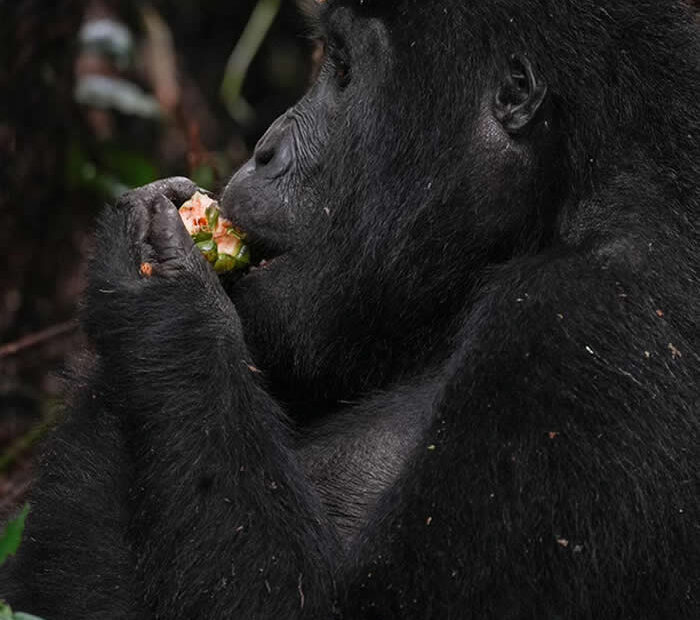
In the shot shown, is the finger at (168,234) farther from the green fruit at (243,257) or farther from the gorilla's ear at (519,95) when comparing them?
the gorilla's ear at (519,95)

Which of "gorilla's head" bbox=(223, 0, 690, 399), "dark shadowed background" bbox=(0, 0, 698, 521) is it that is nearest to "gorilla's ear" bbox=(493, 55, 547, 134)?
"gorilla's head" bbox=(223, 0, 690, 399)

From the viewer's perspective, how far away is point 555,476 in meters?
3.13

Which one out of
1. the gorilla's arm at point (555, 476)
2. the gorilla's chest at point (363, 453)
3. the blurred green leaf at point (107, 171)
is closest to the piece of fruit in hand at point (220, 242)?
the gorilla's chest at point (363, 453)

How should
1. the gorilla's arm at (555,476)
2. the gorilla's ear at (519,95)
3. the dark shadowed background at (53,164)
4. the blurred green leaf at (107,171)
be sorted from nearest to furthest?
the gorilla's arm at (555,476) → the gorilla's ear at (519,95) → the dark shadowed background at (53,164) → the blurred green leaf at (107,171)

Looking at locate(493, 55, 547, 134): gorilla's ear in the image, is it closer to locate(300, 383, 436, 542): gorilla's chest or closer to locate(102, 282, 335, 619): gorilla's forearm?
locate(300, 383, 436, 542): gorilla's chest

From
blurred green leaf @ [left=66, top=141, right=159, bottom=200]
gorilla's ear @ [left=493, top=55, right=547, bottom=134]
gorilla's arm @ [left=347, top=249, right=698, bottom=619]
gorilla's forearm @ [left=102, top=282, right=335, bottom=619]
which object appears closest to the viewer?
gorilla's arm @ [left=347, top=249, right=698, bottom=619]

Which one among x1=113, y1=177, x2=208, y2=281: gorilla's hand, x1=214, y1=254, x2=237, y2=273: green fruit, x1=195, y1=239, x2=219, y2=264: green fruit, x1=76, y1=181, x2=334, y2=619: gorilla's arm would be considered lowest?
x1=76, y1=181, x2=334, y2=619: gorilla's arm

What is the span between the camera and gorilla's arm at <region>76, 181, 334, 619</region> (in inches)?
128

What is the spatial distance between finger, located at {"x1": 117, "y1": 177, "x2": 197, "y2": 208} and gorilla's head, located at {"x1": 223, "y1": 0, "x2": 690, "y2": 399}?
0.18 meters

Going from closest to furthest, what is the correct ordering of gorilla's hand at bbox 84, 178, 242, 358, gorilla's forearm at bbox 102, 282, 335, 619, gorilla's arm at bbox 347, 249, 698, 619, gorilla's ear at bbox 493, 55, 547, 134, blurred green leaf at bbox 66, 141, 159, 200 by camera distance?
1. gorilla's arm at bbox 347, 249, 698, 619
2. gorilla's forearm at bbox 102, 282, 335, 619
3. gorilla's hand at bbox 84, 178, 242, 358
4. gorilla's ear at bbox 493, 55, 547, 134
5. blurred green leaf at bbox 66, 141, 159, 200

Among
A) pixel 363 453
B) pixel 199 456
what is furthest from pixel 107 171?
pixel 199 456

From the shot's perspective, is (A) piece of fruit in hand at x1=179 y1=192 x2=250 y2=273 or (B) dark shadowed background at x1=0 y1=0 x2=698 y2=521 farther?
(B) dark shadowed background at x1=0 y1=0 x2=698 y2=521

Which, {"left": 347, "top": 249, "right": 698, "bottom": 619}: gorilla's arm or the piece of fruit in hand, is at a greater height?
the piece of fruit in hand

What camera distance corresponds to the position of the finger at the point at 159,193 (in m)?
3.74
